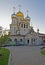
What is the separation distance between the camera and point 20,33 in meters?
61.9

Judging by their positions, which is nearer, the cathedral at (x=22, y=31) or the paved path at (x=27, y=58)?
the paved path at (x=27, y=58)

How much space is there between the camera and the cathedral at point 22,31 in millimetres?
59344

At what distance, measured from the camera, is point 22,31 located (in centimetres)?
6222

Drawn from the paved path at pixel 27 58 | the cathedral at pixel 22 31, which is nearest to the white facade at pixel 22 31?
the cathedral at pixel 22 31

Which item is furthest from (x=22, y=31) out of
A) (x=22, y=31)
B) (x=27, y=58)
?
(x=27, y=58)

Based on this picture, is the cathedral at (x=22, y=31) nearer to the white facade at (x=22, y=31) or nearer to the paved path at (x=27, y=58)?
the white facade at (x=22, y=31)

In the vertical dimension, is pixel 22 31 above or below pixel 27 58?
above

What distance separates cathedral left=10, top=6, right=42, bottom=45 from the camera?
59344 millimetres

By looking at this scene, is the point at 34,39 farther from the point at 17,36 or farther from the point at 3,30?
the point at 3,30

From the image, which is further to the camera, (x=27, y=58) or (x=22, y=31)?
(x=22, y=31)

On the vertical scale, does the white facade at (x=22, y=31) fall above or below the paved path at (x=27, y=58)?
above

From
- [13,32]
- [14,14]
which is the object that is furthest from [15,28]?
[14,14]

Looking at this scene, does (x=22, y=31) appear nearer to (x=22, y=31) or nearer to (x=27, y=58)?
(x=22, y=31)

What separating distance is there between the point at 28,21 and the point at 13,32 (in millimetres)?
6923
